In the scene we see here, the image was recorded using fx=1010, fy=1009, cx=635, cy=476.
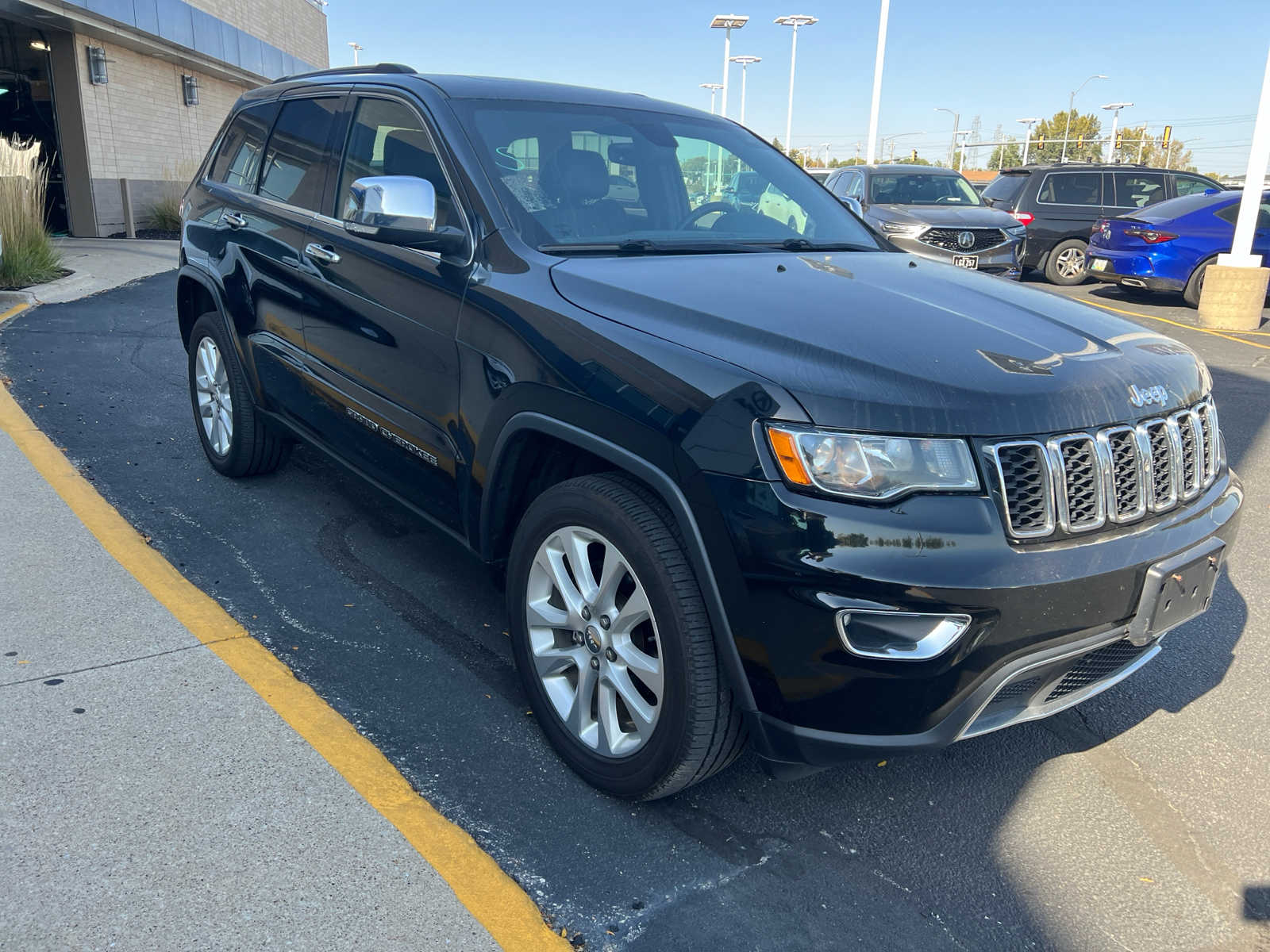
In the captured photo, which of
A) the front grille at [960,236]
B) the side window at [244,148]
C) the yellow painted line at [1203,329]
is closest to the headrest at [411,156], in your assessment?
the side window at [244,148]

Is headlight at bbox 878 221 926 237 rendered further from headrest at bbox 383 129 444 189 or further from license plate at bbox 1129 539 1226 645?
license plate at bbox 1129 539 1226 645

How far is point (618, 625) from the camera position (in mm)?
2523

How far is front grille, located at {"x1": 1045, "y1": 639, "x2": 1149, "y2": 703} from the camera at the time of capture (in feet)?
7.88

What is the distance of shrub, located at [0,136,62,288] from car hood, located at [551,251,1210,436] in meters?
10.2

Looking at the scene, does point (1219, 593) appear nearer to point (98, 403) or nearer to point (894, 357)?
point (894, 357)

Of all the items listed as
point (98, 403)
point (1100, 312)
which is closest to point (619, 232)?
point (1100, 312)

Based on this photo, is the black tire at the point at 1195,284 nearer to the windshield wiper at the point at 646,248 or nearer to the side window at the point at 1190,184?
the side window at the point at 1190,184

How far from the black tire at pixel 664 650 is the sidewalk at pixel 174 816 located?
52 centimetres

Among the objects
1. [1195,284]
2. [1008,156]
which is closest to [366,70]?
[1195,284]

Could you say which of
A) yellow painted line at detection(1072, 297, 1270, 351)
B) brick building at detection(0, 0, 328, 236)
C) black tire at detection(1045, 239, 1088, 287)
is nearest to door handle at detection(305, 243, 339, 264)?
yellow painted line at detection(1072, 297, 1270, 351)

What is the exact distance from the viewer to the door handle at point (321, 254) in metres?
3.72

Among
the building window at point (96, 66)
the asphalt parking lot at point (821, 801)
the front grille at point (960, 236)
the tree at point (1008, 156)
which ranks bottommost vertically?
the asphalt parking lot at point (821, 801)

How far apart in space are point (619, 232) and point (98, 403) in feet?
15.5

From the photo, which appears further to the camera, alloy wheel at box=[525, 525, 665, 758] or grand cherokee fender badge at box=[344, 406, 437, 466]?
grand cherokee fender badge at box=[344, 406, 437, 466]
